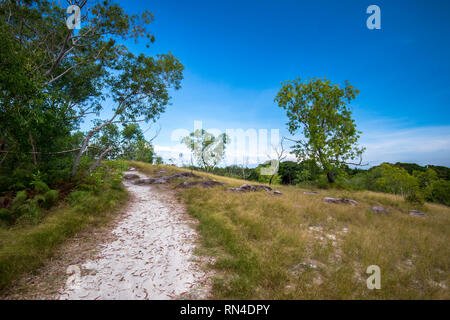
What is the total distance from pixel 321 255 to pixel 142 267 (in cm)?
543

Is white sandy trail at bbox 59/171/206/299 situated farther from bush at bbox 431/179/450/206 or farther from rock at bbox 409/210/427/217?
bush at bbox 431/179/450/206

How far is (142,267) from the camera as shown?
4547 millimetres

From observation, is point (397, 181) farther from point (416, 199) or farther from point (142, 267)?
point (142, 267)

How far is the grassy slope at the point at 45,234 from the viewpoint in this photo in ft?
13.2

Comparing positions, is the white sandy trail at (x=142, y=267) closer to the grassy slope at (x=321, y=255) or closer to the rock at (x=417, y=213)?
the grassy slope at (x=321, y=255)

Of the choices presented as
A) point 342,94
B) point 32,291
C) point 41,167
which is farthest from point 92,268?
point 342,94

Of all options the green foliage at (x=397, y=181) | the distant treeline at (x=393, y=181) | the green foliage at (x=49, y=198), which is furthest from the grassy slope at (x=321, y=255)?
the green foliage at (x=397, y=181)

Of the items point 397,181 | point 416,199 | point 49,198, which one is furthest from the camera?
point 397,181

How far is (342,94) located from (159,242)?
2218 centimetres

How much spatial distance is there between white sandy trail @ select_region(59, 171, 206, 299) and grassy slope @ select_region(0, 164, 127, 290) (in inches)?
47.8

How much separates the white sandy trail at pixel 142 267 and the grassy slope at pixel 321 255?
2.69ft

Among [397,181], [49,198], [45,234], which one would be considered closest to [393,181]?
[397,181]

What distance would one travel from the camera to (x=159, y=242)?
6000 millimetres

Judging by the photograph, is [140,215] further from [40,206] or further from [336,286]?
[336,286]
